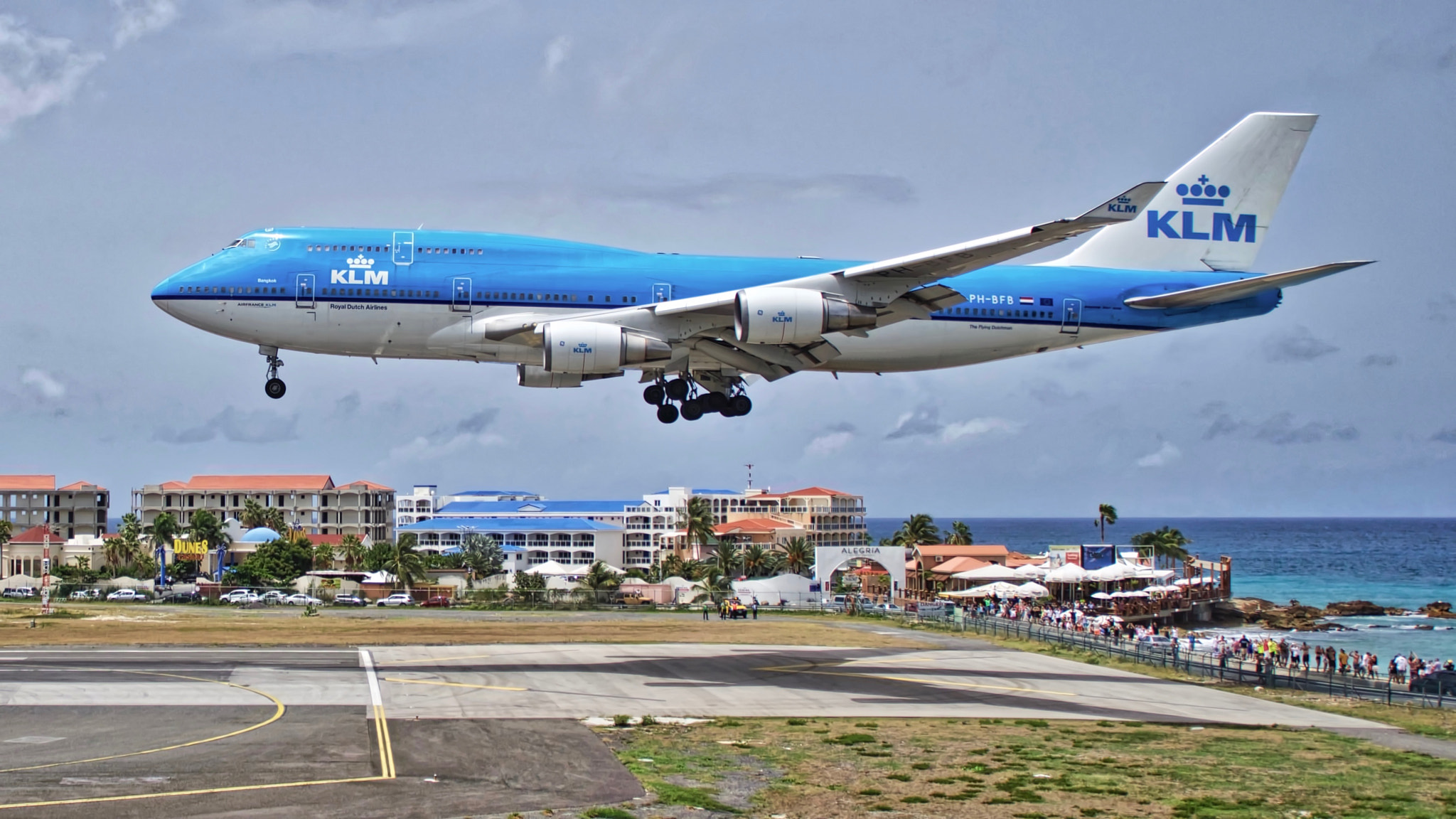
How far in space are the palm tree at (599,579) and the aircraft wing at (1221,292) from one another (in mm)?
60580

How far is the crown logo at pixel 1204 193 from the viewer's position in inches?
1766

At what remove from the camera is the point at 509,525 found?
518 feet

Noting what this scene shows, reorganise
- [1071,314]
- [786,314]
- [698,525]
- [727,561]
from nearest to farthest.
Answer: [786,314]
[1071,314]
[727,561]
[698,525]

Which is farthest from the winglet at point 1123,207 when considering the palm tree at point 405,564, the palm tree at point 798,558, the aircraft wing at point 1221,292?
the palm tree at point 798,558

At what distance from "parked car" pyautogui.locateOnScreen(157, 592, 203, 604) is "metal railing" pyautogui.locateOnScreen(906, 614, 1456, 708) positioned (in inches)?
2294

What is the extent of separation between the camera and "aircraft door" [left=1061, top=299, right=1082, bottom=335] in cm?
4203

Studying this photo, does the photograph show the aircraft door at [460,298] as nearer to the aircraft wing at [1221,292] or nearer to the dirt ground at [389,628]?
the dirt ground at [389,628]

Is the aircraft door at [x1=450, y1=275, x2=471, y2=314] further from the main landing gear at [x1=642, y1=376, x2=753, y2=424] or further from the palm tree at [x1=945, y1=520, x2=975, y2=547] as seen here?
the palm tree at [x1=945, y1=520, x2=975, y2=547]

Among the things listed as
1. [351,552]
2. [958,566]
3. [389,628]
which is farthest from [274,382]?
[351,552]

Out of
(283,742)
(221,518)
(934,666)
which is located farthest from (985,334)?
(221,518)

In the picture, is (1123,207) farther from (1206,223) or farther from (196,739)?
(196,739)

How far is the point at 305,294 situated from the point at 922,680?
22.6 meters

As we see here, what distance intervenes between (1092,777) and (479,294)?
22588mm

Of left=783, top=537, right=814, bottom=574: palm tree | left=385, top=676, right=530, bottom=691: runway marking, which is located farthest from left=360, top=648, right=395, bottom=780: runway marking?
left=783, top=537, right=814, bottom=574: palm tree
